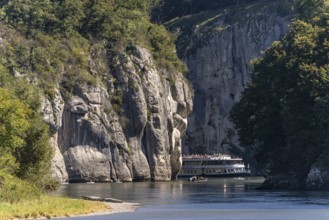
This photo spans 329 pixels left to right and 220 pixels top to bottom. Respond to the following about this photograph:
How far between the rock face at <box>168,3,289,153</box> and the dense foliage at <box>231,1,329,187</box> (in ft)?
205

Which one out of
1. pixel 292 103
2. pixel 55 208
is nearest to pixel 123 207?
pixel 55 208

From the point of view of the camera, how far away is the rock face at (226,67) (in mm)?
193625

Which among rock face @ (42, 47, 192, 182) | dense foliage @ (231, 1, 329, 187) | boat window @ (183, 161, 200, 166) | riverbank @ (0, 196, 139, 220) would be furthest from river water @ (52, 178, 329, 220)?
boat window @ (183, 161, 200, 166)

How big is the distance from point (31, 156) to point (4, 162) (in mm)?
7885

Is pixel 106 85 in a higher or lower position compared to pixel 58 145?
higher

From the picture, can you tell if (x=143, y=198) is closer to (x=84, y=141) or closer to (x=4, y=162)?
(x=4, y=162)

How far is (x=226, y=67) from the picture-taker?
19362cm

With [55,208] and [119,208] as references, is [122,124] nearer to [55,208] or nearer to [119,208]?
[119,208]

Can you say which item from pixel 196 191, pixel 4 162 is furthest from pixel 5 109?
pixel 196 191

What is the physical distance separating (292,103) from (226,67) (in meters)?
79.5

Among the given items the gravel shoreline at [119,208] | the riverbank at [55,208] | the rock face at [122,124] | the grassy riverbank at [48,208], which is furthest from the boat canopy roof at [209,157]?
the grassy riverbank at [48,208]

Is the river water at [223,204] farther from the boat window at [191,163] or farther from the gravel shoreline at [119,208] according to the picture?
the boat window at [191,163]

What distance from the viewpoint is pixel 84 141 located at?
145m

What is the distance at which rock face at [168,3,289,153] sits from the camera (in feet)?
635
